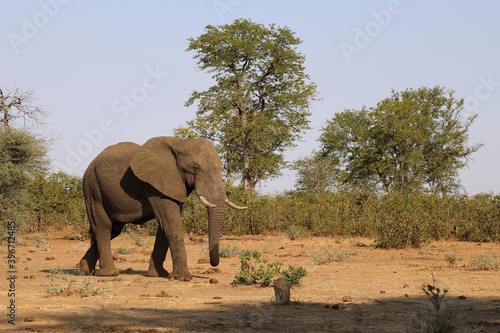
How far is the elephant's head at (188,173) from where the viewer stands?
34.8ft

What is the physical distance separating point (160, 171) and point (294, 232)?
10.9 metres

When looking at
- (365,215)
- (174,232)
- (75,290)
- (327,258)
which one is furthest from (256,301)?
(365,215)

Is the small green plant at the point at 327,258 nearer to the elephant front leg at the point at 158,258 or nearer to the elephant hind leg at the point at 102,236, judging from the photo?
the elephant front leg at the point at 158,258

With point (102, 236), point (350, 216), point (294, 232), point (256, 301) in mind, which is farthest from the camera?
point (350, 216)

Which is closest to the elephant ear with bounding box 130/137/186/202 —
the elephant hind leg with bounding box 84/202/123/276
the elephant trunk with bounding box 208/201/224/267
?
the elephant trunk with bounding box 208/201/224/267

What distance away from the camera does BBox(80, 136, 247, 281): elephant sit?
1074 centimetres

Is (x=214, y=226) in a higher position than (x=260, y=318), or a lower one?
higher

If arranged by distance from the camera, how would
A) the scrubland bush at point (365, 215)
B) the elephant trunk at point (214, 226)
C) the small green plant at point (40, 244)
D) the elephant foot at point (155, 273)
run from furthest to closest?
the scrubland bush at point (365, 215) < the small green plant at point (40, 244) < the elephant foot at point (155, 273) < the elephant trunk at point (214, 226)

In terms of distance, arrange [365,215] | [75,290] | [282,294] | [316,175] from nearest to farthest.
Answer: [282,294] < [75,290] < [365,215] < [316,175]

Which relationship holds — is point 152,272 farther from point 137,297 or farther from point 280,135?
point 280,135

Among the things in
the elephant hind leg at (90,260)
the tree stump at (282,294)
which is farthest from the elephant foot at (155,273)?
the tree stump at (282,294)

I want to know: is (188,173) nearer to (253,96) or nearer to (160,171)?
(160,171)

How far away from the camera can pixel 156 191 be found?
1098cm

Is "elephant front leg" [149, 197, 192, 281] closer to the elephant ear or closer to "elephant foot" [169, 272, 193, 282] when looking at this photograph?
"elephant foot" [169, 272, 193, 282]
